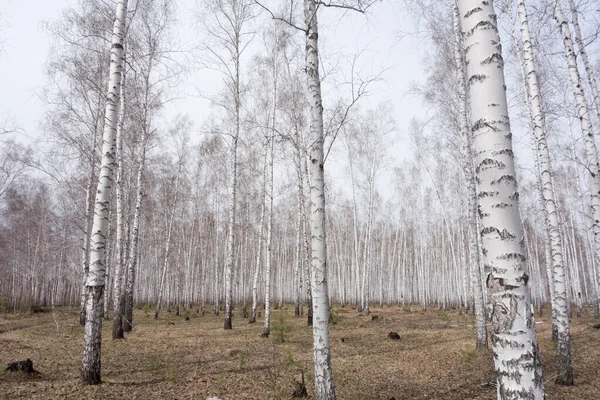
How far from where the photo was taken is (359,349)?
30.3 feet

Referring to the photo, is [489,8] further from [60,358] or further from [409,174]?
[409,174]

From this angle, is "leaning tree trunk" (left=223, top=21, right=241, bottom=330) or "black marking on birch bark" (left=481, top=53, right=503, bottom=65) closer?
"black marking on birch bark" (left=481, top=53, right=503, bottom=65)

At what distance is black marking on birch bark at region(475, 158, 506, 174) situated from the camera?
93.4 inches

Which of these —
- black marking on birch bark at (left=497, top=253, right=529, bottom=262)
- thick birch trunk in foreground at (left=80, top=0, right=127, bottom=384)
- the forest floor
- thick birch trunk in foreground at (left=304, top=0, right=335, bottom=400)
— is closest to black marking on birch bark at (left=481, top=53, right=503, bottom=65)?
black marking on birch bark at (left=497, top=253, right=529, bottom=262)

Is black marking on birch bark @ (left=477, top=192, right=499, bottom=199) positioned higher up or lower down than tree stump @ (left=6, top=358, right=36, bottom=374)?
higher up

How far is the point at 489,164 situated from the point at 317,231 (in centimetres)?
256

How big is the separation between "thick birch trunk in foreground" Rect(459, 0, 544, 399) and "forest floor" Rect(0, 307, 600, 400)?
376 centimetres

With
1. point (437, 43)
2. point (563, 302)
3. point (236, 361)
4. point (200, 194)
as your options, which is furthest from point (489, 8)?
point (200, 194)

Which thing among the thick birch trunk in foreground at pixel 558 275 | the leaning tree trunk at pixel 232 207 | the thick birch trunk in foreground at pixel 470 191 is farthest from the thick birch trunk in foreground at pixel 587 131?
the leaning tree trunk at pixel 232 207

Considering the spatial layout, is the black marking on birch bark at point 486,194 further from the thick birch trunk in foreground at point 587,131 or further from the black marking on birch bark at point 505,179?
the thick birch trunk in foreground at point 587,131

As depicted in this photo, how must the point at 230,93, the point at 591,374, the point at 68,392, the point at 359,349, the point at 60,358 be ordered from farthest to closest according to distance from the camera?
the point at 230,93 → the point at 359,349 → the point at 60,358 → the point at 591,374 → the point at 68,392

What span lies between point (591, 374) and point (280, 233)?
88.1ft

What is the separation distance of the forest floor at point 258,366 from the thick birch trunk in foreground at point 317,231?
1.38 meters

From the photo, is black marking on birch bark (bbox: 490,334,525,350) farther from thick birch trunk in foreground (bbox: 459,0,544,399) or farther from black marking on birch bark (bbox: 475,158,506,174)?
black marking on birch bark (bbox: 475,158,506,174)
